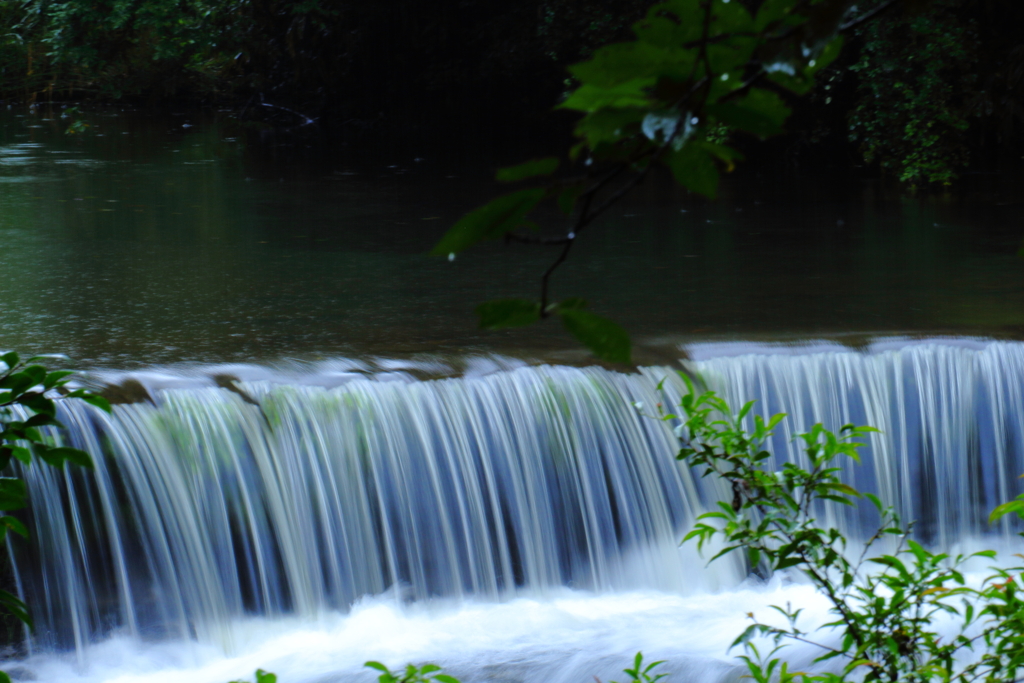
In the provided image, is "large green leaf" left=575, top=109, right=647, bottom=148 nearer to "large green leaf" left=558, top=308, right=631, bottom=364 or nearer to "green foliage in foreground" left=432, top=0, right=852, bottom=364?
"green foliage in foreground" left=432, top=0, right=852, bottom=364

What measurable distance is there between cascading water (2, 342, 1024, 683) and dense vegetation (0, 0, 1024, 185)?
5.15 metres

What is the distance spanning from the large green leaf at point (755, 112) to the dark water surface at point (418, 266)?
5143 millimetres

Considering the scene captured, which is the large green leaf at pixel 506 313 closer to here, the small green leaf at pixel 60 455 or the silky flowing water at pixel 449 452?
the small green leaf at pixel 60 455

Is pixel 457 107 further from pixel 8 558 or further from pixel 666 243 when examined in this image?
pixel 8 558

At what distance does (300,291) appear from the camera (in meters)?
7.83

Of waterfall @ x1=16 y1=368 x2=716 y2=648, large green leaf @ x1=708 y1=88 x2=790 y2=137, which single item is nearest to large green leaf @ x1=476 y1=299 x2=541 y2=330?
large green leaf @ x1=708 y1=88 x2=790 y2=137

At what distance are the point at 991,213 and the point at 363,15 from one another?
35.4 feet

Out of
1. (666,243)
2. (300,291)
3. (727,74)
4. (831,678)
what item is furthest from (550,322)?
(727,74)

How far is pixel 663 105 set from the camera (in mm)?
1015

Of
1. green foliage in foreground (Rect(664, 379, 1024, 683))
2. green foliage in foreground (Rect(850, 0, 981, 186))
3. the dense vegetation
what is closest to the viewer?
green foliage in foreground (Rect(664, 379, 1024, 683))

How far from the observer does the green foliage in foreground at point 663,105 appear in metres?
0.98

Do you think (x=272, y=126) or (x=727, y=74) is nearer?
(x=727, y=74)

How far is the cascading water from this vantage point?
515 centimetres

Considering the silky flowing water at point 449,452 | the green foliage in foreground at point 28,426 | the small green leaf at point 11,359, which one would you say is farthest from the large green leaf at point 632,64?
the silky flowing water at point 449,452
